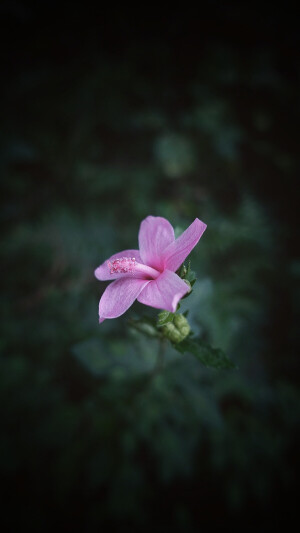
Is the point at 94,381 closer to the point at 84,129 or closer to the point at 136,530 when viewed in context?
the point at 136,530

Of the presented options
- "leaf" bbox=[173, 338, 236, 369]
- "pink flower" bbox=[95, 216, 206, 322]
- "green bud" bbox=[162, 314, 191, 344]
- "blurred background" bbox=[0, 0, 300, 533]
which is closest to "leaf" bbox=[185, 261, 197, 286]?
"pink flower" bbox=[95, 216, 206, 322]

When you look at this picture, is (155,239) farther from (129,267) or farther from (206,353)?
(206,353)

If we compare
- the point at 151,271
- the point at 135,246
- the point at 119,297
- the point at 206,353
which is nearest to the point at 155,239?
the point at 151,271

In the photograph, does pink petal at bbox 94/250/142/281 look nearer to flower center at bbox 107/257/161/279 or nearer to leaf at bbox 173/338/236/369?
flower center at bbox 107/257/161/279

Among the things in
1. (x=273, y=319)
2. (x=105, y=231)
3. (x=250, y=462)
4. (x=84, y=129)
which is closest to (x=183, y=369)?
(x=250, y=462)

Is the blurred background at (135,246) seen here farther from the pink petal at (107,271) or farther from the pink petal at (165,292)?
the pink petal at (165,292)

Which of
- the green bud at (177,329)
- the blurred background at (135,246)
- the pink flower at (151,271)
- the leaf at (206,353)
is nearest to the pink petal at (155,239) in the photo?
the pink flower at (151,271)

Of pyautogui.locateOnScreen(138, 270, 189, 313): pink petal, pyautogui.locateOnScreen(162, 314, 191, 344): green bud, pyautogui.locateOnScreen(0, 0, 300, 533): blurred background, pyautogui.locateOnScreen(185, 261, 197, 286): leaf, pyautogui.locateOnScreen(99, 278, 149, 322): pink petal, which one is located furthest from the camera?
pyautogui.locateOnScreen(0, 0, 300, 533): blurred background
